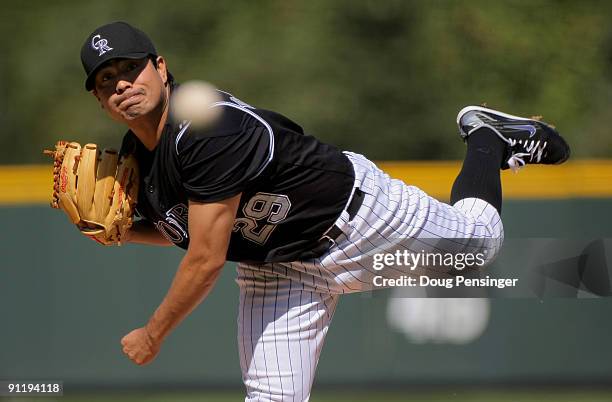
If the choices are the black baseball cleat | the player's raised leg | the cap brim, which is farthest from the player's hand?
the black baseball cleat

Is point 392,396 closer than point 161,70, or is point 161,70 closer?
point 161,70

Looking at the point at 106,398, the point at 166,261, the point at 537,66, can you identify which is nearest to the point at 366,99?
the point at 537,66

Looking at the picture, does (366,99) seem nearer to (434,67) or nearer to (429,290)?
(434,67)

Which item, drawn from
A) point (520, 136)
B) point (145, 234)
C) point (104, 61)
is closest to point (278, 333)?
point (145, 234)

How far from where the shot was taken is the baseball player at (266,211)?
9.27 feet

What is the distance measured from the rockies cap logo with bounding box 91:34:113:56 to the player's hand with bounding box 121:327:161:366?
2.65ft

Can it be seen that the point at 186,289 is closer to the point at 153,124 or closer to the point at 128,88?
the point at 153,124

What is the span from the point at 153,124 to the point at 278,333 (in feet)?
2.53

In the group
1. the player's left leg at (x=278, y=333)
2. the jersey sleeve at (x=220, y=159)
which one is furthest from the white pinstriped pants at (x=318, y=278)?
the jersey sleeve at (x=220, y=159)

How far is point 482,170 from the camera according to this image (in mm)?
3482

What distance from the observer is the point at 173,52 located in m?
7.64

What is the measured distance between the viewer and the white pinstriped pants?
10.4 feet

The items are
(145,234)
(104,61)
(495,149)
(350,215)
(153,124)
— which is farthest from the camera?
(495,149)

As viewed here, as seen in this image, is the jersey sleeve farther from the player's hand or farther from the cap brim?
the player's hand
